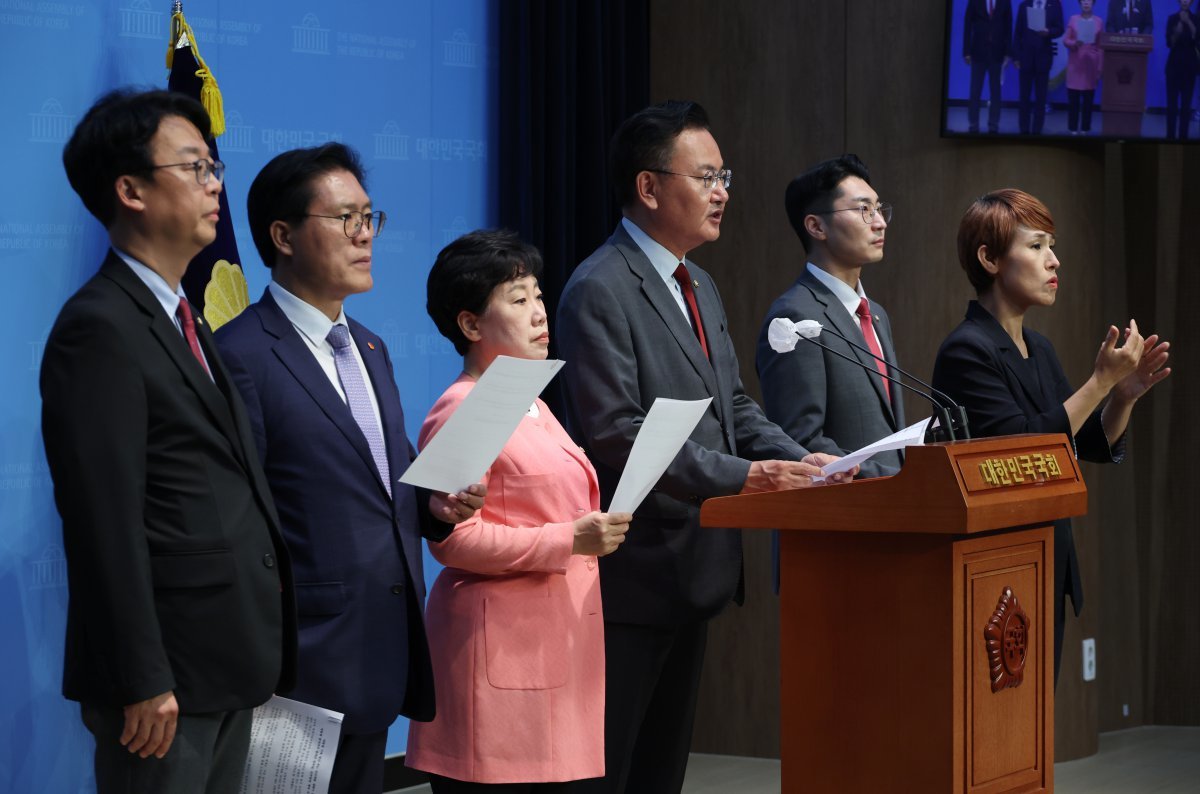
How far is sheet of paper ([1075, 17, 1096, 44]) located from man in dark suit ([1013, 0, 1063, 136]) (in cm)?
7

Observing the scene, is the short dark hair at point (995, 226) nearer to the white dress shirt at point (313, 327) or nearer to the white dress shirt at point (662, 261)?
the white dress shirt at point (662, 261)

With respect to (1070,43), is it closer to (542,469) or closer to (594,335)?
(594,335)

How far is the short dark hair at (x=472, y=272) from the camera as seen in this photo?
2803 mm

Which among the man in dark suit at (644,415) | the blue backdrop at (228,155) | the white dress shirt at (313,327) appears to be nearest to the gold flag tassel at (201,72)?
the blue backdrop at (228,155)

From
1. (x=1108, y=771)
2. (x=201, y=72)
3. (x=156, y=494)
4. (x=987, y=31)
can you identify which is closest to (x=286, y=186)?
(x=156, y=494)

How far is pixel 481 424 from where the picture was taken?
7.57ft

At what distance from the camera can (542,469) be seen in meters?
2.73

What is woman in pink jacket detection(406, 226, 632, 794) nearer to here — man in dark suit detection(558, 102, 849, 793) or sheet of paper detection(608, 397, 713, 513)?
sheet of paper detection(608, 397, 713, 513)

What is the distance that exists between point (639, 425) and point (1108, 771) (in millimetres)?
2782

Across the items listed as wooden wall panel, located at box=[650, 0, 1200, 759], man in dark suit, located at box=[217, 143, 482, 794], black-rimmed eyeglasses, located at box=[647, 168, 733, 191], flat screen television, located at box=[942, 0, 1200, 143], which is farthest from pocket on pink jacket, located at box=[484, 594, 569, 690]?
flat screen television, located at box=[942, 0, 1200, 143]

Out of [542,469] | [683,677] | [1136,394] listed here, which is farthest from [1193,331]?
[542,469]

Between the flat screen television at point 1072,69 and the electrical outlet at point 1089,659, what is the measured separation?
172 cm

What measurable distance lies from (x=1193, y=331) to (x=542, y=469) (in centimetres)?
368

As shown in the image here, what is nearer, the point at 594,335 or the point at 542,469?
the point at 542,469
